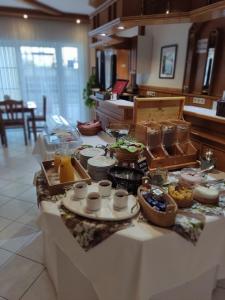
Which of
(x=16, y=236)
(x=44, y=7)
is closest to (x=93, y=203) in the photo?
(x=16, y=236)

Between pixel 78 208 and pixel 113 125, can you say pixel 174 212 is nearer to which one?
pixel 78 208

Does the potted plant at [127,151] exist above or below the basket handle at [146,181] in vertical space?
above

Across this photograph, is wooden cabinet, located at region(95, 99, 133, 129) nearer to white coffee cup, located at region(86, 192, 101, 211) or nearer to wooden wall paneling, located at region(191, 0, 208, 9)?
wooden wall paneling, located at region(191, 0, 208, 9)

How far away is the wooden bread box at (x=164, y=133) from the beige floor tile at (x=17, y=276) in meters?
1.19

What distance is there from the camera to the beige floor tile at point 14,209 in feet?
7.61

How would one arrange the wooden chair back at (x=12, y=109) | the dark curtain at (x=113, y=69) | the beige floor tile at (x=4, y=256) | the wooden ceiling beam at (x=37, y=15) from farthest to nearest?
the wooden ceiling beam at (x=37, y=15), the wooden chair back at (x=12, y=109), the dark curtain at (x=113, y=69), the beige floor tile at (x=4, y=256)

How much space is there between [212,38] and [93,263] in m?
2.07

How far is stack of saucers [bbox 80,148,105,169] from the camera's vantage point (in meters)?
1.62

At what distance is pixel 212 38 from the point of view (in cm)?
200

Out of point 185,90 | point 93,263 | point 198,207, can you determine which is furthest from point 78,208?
point 185,90

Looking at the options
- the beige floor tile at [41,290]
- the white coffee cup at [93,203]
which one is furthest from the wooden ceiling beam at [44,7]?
the beige floor tile at [41,290]

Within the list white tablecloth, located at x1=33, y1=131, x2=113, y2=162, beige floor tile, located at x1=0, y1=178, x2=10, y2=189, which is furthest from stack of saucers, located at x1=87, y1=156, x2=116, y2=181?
beige floor tile, located at x1=0, y1=178, x2=10, y2=189

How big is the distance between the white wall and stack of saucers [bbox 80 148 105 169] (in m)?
1.36

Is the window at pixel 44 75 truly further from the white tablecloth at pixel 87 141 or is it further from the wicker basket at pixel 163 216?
the wicker basket at pixel 163 216
